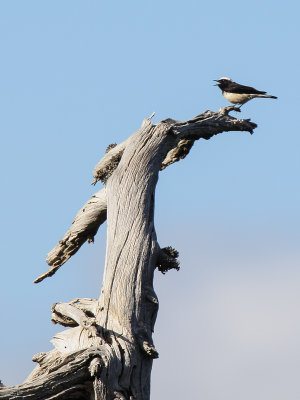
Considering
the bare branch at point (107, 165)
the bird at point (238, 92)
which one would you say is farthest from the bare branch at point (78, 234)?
the bird at point (238, 92)

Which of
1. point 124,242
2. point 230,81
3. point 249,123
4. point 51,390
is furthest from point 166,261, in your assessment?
point 230,81

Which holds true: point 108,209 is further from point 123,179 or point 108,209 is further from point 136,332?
point 136,332

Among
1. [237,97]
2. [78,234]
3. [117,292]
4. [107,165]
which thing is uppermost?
[237,97]

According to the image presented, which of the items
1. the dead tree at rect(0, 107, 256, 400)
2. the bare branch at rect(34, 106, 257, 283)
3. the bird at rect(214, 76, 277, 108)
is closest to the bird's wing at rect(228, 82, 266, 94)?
the bird at rect(214, 76, 277, 108)

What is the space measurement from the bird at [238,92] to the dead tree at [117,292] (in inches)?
141

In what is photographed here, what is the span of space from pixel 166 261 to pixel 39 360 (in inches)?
47.7

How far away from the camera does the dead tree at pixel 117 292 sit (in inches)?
248

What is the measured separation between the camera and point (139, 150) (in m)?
7.85

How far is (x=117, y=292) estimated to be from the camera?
688 cm

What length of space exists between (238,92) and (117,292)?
5.82 metres

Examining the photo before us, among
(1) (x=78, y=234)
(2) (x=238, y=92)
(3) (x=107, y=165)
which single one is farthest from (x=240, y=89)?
(1) (x=78, y=234)

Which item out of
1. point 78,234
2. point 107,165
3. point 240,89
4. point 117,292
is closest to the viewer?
point 117,292

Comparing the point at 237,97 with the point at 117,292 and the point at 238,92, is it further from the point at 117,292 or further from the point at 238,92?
the point at 117,292

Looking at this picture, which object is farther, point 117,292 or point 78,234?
point 78,234
